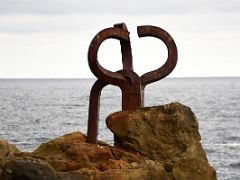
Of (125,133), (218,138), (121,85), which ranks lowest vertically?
(218,138)

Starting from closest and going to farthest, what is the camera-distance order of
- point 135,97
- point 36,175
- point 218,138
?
1. point 36,175
2. point 135,97
3. point 218,138

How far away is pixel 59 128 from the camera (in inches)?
1905

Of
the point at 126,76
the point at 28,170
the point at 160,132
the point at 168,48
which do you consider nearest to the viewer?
the point at 28,170

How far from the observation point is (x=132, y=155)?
1142 centimetres

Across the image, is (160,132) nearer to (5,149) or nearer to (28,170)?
(28,170)

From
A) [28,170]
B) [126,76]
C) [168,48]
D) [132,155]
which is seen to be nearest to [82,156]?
[132,155]

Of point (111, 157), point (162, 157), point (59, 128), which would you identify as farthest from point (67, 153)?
point (59, 128)

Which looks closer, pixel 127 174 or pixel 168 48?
pixel 127 174

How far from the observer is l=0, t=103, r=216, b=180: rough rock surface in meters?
10.3

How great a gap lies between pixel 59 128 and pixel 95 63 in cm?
3664

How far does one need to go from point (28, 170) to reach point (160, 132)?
295 cm

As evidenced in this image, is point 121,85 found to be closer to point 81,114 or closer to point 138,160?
point 138,160

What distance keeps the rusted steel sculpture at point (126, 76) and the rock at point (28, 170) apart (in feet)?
8.09

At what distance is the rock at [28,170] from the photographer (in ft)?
33.0
